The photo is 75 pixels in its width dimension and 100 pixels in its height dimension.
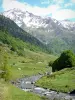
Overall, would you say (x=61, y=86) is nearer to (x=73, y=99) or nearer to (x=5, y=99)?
(x=73, y=99)

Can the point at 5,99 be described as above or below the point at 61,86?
above

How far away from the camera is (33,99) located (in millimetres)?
54438

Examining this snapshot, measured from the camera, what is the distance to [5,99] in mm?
29297

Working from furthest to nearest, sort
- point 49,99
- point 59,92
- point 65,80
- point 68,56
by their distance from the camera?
point 68,56, point 65,80, point 59,92, point 49,99

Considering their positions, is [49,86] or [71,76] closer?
[49,86]

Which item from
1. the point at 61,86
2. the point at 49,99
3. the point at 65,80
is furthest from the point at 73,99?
the point at 65,80

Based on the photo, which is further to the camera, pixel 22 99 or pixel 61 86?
pixel 61 86

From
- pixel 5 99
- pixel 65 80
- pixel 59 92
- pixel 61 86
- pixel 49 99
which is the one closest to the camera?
pixel 5 99

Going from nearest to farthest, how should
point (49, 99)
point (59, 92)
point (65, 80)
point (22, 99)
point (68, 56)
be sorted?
point (22, 99) → point (49, 99) → point (59, 92) → point (65, 80) → point (68, 56)

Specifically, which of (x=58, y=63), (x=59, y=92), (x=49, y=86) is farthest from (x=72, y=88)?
(x=58, y=63)

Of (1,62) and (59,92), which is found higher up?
(1,62)

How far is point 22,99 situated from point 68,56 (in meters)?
66.6

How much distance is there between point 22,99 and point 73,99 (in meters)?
13.5

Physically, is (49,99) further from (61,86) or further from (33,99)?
(61,86)
